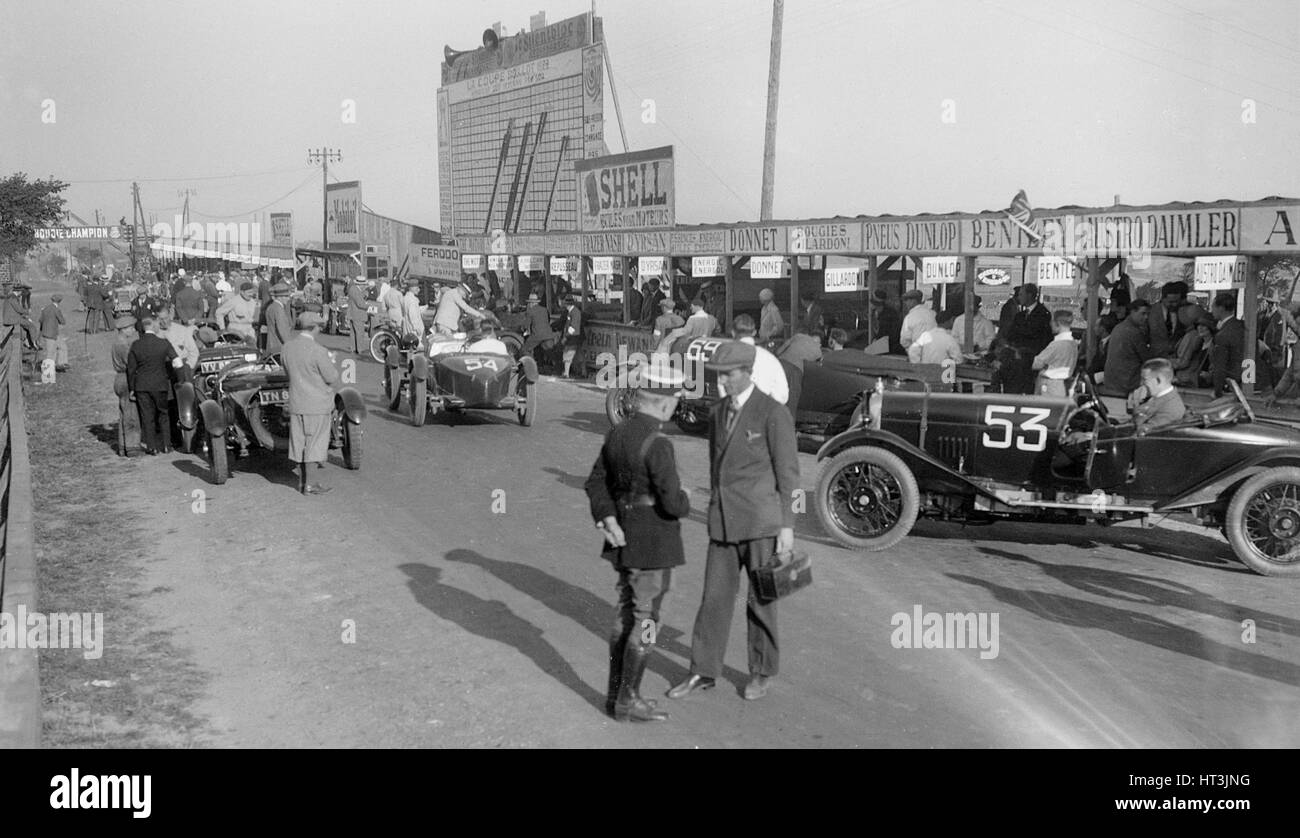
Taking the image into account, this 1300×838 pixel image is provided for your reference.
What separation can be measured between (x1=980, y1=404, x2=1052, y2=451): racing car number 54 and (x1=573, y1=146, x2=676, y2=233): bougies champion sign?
14.0 meters

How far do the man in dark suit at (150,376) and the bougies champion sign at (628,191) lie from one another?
35.7 ft

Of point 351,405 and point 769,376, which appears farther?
point 351,405

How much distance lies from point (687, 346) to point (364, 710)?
30.7 feet

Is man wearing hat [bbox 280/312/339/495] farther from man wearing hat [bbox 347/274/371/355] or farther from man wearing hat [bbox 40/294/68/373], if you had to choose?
man wearing hat [bbox 40/294/68/373]

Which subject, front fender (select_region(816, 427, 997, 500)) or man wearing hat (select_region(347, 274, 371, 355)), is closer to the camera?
front fender (select_region(816, 427, 997, 500))

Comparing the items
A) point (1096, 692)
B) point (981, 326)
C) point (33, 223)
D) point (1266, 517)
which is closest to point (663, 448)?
point (1096, 692)

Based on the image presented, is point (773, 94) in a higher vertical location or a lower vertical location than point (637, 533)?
higher

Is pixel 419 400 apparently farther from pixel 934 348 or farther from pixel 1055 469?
pixel 1055 469

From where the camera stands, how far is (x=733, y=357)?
5.98 metres

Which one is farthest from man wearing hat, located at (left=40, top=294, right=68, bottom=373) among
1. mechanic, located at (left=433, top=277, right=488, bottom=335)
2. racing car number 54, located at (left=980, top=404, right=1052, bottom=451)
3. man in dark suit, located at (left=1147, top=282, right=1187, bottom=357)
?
racing car number 54, located at (left=980, top=404, right=1052, bottom=451)

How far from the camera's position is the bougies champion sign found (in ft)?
78.8

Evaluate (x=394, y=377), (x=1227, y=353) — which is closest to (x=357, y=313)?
(x=394, y=377)

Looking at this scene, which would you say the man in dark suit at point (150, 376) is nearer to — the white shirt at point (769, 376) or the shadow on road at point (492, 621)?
the shadow on road at point (492, 621)

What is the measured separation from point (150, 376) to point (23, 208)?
27.3 meters
